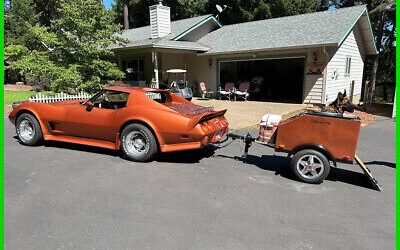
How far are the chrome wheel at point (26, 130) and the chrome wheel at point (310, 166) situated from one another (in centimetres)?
594

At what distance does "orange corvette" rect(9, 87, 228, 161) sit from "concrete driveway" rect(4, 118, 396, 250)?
39 cm

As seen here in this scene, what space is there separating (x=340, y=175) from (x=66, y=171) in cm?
493

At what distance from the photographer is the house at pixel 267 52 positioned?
1352 centimetres

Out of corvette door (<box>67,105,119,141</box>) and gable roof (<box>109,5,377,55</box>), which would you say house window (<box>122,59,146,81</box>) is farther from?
corvette door (<box>67,105,119,141</box>)

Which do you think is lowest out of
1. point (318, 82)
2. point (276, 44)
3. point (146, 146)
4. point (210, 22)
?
point (146, 146)

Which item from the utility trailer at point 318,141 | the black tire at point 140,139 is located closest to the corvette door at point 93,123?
the black tire at point 140,139

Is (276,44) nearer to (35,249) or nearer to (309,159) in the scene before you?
(309,159)

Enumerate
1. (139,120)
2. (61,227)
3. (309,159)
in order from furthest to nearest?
(139,120), (309,159), (61,227)

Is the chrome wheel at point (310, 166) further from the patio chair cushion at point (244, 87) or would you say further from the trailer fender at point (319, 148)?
the patio chair cushion at point (244, 87)

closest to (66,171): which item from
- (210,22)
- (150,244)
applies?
(150,244)

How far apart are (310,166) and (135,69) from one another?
51.4 ft

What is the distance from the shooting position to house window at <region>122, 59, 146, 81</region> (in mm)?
17891

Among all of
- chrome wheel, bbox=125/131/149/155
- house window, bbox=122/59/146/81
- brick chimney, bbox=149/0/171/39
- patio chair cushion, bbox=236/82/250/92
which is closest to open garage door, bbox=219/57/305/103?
patio chair cushion, bbox=236/82/250/92

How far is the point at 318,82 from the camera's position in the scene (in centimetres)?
1345
